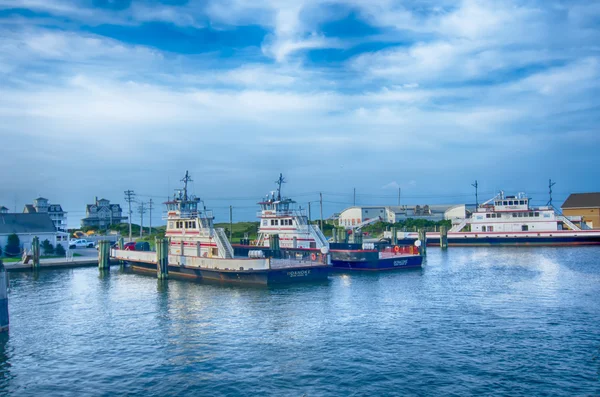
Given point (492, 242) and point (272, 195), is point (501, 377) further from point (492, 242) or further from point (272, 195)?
point (492, 242)

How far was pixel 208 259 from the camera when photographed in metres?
39.4

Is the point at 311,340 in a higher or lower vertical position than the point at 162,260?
lower

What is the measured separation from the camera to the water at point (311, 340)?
16.8 m

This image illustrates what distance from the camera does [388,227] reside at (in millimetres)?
102562

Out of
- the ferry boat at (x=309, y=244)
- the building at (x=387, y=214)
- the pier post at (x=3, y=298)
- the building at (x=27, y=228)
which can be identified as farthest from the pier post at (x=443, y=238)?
the pier post at (x=3, y=298)

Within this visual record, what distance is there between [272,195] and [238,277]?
15547 millimetres

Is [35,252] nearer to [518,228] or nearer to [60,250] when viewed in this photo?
[60,250]

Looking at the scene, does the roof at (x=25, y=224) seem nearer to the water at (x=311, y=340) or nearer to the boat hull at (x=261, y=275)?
the water at (x=311, y=340)

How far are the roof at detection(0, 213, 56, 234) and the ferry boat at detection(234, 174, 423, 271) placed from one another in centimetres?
2372

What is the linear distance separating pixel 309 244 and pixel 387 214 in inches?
2942

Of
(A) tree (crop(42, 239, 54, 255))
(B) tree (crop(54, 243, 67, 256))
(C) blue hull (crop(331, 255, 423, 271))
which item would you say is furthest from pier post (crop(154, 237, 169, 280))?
(A) tree (crop(42, 239, 54, 255))

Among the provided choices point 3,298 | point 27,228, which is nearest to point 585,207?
point 27,228

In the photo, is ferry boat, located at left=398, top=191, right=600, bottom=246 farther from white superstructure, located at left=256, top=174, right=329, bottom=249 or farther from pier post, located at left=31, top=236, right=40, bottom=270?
pier post, located at left=31, top=236, right=40, bottom=270

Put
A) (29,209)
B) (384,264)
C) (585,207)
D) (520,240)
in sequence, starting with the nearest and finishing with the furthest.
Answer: (384,264) < (520,240) < (585,207) < (29,209)
